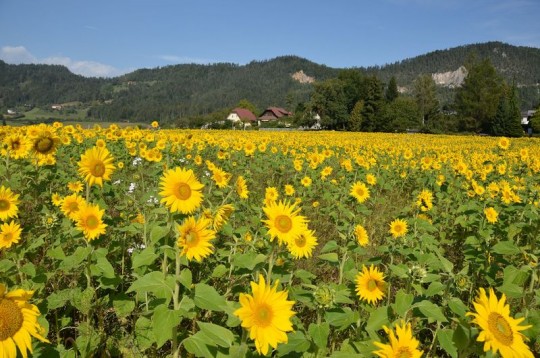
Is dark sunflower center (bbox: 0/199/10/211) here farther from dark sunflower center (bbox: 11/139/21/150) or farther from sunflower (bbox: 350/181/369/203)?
sunflower (bbox: 350/181/369/203)

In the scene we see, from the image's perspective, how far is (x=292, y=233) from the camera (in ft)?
7.46

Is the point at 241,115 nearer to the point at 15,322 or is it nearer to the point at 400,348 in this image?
the point at 400,348

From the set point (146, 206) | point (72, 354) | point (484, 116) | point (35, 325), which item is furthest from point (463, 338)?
point (484, 116)

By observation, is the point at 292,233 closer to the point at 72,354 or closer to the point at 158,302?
the point at 158,302

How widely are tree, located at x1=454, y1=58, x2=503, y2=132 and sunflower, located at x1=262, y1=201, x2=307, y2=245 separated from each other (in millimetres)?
72854

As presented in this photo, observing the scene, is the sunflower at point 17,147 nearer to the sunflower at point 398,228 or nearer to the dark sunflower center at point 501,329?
the sunflower at point 398,228

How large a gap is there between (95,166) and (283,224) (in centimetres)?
170

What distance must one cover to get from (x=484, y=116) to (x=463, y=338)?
75171 millimetres

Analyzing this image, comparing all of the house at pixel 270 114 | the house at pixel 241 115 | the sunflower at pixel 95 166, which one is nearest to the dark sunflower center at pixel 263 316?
the sunflower at pixel 95 166

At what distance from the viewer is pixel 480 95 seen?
66.4 meters

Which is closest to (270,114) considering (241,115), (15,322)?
(241,115)

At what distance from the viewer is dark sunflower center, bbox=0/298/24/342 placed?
4.59ft

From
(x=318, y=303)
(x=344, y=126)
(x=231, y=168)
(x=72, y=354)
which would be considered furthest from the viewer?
(x=344, y=126)

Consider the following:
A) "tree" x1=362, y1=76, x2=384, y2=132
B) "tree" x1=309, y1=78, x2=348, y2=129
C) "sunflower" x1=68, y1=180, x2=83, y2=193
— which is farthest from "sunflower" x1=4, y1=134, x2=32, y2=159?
"tree" x1=309, y1=78, x2=348, y2=129
